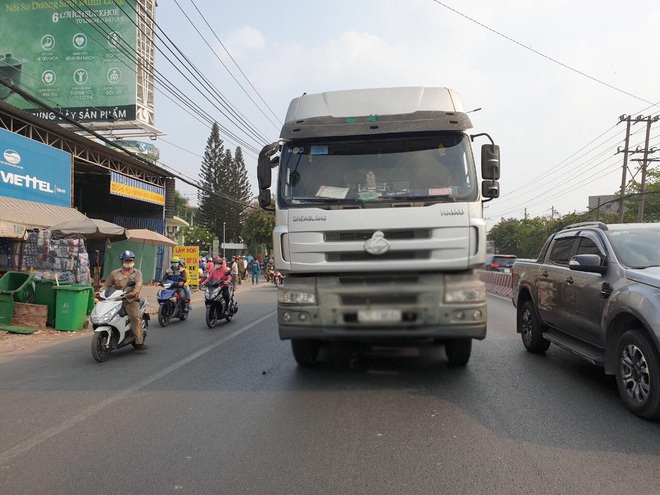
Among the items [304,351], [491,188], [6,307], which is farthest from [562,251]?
[6,307]

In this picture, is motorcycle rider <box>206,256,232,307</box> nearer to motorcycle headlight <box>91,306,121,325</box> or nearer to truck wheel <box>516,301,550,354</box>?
motorcycle headlight <box>91,306,121,325</box>

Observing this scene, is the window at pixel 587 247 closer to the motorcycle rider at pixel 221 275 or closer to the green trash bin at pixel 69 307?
the motorcycle rider at pixel 221 275

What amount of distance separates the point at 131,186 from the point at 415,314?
70.3ft

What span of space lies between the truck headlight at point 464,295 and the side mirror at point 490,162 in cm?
141

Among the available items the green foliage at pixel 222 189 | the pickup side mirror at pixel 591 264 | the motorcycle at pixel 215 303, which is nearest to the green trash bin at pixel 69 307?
the motorcycle at pixel 215 303

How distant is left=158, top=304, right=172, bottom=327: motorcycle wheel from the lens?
1087cm

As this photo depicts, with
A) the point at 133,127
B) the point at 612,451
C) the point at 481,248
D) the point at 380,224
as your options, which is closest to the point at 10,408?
the point at 380,224

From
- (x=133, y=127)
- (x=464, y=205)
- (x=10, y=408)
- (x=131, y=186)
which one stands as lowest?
(x=10, y=408)

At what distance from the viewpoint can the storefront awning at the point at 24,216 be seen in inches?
527

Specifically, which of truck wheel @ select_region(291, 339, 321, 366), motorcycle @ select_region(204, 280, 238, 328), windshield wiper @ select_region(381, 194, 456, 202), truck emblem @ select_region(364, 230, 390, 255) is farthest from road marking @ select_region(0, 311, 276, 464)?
windshield wiper @ select_region(381, 194, 456, 202)

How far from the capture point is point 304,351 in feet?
19.8

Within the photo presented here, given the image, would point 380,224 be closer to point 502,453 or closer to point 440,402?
point 440,402

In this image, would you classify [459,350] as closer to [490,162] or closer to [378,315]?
[378,315]

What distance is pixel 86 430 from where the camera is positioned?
4113 millimetres
